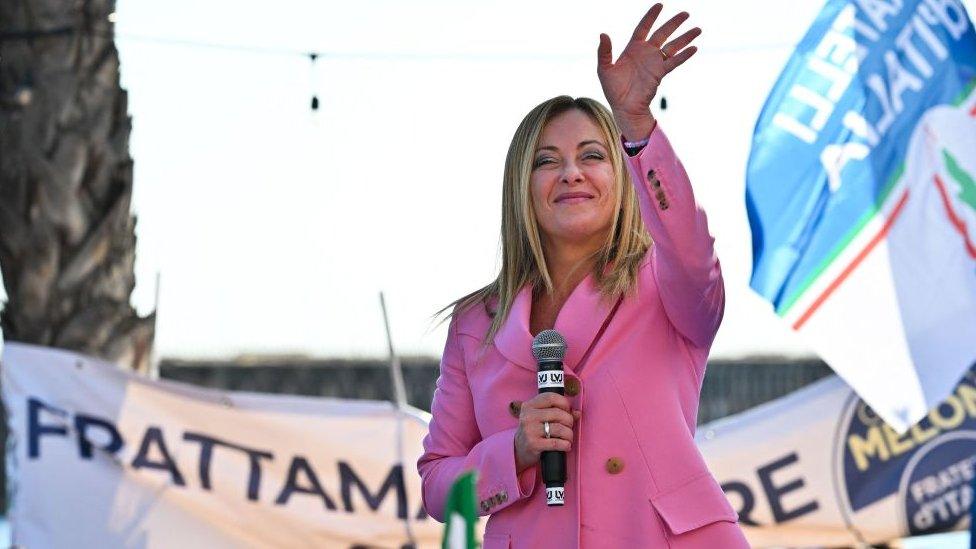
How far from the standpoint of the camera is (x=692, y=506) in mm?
2791

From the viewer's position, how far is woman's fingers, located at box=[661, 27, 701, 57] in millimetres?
2816

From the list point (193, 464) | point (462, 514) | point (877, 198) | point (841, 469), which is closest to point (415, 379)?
point (841, 469)

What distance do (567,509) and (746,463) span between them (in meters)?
4.10

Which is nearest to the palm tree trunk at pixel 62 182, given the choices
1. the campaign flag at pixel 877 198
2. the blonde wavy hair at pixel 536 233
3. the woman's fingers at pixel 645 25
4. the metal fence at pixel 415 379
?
the campaign flag at pixel 877 198

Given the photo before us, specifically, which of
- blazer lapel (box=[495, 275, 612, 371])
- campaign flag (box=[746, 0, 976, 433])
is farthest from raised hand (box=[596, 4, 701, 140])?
campaign flag (box=[746, 0, 976, 433])

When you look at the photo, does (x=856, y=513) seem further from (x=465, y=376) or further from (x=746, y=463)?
(x=465, y=376)

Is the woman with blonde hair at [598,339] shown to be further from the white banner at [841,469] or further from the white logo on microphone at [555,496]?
the white banner at [841,469]

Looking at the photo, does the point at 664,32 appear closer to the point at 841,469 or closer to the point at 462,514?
the point at 462,514

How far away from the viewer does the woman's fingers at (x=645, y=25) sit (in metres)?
2.85

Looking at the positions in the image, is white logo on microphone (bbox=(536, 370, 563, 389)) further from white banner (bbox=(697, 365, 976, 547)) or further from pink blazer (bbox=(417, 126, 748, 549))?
white banner (bbox=(697, 365, 976, 547))

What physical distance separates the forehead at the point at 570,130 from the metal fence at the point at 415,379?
20.9 meters

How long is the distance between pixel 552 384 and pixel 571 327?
18cm

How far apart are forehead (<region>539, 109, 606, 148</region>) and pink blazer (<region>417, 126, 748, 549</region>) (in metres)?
0.26

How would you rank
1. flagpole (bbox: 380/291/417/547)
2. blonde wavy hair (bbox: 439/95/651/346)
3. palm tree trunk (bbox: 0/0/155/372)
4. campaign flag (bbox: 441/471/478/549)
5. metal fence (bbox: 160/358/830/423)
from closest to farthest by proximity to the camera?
campaign flag (bbox: 441/471/478/549), blonde wavy hair (bbox: 439/95/651/346), flagpole (bbox: 380/291/417/547), palm tree trunk (bbox: 0/0/155/372), metal fence (bbox: 160/358/830/423)
